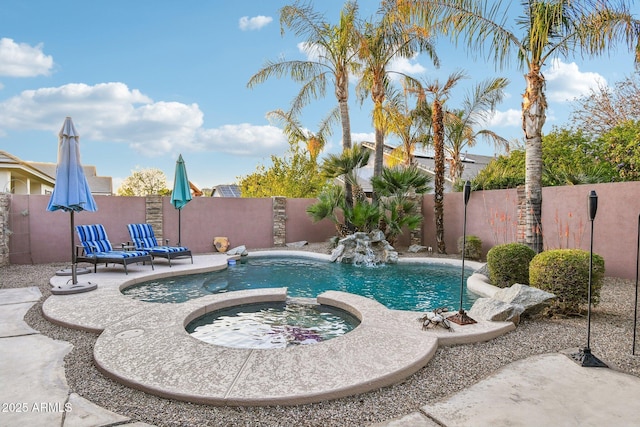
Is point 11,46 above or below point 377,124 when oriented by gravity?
above

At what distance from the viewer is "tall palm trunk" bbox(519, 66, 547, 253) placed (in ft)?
25.6

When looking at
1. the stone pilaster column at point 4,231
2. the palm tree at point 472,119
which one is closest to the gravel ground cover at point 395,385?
the stone pilaster column at point 4,231

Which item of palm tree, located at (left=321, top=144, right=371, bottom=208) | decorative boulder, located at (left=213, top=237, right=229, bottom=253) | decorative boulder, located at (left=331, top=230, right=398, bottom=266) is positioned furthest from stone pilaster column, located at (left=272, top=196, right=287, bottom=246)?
decorative boulder, located at (left=331, top=230, right=398, bottom=266)

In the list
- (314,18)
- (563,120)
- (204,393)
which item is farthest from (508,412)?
(563,120)

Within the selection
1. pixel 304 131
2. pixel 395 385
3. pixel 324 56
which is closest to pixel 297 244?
pixel 304 131

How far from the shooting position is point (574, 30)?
763 cm

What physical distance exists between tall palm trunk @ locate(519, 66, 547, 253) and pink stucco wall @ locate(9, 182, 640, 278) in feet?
6.20

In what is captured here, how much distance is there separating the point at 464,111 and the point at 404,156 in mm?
3549

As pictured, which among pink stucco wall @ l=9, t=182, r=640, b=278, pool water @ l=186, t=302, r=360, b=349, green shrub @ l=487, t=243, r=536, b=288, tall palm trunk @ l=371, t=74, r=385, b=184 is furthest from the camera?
tall palm trunk @ l=371, t=74, r=385, b=184

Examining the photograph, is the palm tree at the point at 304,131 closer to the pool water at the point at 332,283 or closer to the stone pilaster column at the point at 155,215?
the stone pilaster column at the point at 155,215

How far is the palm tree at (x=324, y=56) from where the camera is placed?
13.8m

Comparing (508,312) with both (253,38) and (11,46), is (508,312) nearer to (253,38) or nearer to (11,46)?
(253,38)

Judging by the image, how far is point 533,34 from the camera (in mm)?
7590

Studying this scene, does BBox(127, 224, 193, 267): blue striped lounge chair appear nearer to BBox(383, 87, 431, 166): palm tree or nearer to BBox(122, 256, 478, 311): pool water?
BBox(122, 256, 478, 311): pool water
